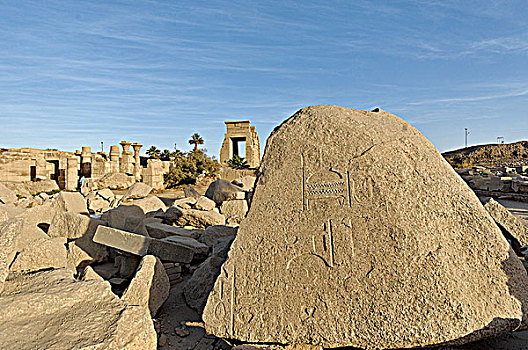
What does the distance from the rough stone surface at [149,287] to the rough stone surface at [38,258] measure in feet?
3.82

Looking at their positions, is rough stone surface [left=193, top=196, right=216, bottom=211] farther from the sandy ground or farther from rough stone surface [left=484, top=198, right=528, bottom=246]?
rough stone surface [left=484, top=198, right=528, bottom=246]

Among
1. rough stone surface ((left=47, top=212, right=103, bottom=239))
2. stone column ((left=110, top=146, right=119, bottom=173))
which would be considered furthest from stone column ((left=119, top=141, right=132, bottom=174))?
rough stone surface ((left=47, top=212, right=103, bottom=239))

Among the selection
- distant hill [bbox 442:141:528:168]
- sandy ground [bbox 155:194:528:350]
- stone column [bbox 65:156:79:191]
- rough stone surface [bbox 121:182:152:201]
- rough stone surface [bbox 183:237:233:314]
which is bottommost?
sandy ground [bbox 155:194:528:350]

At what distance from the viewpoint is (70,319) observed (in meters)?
2.18

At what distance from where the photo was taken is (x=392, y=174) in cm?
236

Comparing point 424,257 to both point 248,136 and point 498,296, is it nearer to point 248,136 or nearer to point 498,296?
point 498,296

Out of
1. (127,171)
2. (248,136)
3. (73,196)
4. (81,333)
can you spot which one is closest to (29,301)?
(81,333)

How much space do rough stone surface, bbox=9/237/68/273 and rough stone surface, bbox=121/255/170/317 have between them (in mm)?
1165

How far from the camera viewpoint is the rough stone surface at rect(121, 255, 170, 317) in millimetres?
2766

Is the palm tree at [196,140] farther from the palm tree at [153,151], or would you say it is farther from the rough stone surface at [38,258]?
the rough stone surface at [38,258]

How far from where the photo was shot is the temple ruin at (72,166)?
54.6ft

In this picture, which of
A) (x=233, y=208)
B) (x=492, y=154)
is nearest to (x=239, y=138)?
(x=233, y=208)

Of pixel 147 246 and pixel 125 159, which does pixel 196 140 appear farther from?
pixel 147 246

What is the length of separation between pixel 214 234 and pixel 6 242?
7.59 feet
